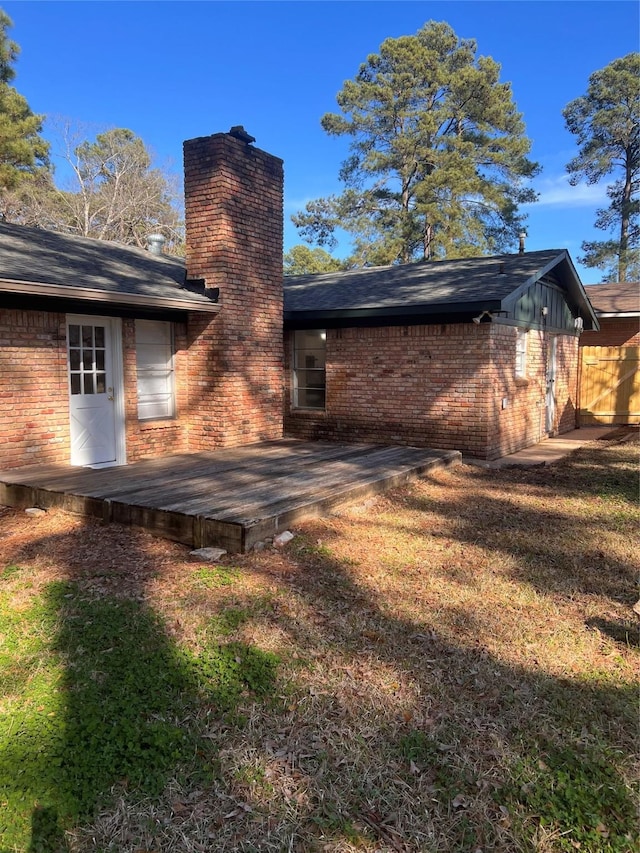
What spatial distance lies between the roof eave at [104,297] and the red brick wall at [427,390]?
2.98m

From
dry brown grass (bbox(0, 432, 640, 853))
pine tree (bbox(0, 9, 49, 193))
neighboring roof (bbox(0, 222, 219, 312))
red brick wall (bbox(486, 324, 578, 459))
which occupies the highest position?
pine tree (bbox(0, 9, 49, 193))

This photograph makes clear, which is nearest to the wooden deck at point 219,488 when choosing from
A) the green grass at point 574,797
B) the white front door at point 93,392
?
the white front door at point 93,392

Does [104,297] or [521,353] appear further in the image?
[521,353]

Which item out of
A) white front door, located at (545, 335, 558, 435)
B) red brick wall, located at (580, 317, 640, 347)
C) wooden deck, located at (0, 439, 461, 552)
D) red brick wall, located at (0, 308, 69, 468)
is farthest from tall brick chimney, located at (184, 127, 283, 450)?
red brick wall, located at (580, 317, 640, 347)

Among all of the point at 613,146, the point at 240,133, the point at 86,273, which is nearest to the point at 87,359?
the point at 86,273

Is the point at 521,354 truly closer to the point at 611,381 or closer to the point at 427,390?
the point at 427,390

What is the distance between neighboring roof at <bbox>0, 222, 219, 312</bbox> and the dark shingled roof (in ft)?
8.33

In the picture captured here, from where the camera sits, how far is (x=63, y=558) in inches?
199

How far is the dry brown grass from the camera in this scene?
2434 mm

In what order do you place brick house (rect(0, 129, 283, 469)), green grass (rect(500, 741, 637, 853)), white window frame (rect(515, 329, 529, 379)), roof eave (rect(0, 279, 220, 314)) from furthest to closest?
white window frame (rect(515, 329, 529, 379)), brick house (rect(0, 129, 283, 469)), roof eave (rect(0, 279, 220, 314)), green grass (rect(500, 741, 637, 853))

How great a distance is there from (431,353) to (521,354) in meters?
2.19

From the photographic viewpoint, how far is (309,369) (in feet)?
38.3

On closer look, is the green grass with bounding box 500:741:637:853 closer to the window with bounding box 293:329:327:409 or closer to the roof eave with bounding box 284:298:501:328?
the roof eave with bounding box 284:298:501:328

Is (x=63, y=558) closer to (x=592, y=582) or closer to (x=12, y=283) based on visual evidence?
(x=12, y=283)
